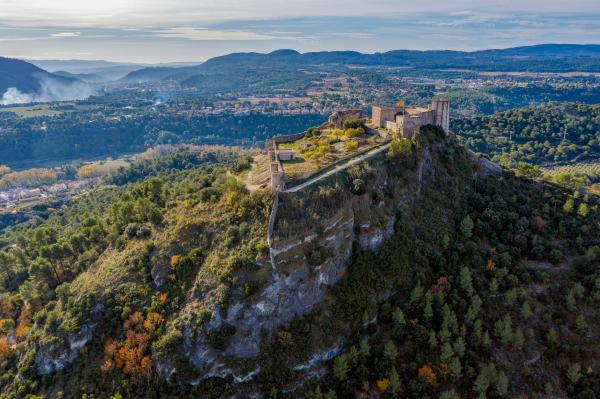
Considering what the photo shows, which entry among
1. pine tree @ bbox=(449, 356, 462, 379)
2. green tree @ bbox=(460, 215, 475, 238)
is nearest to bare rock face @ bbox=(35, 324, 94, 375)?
pine tree @ bbox=(449, 356, 462, 379)

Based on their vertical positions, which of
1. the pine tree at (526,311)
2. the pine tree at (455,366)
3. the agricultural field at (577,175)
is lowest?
the pine tree at (455,366)

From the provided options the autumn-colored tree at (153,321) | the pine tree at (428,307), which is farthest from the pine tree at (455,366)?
the autumn-colored tree at (153,321)

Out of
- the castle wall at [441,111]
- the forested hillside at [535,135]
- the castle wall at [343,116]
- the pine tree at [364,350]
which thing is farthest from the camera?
the forested hillside at [535,135]

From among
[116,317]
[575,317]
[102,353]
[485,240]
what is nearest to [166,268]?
[116,317]

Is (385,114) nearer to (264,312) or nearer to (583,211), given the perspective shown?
(583,211)

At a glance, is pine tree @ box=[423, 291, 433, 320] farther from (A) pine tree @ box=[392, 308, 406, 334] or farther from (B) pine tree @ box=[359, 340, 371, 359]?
(B) pine tree @ box=[359, 340, 371, 359]

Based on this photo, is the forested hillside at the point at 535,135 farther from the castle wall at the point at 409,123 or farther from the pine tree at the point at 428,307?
the pine tree at the point at 428,307
